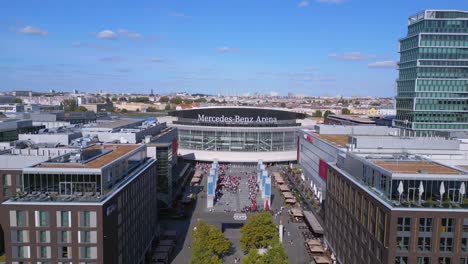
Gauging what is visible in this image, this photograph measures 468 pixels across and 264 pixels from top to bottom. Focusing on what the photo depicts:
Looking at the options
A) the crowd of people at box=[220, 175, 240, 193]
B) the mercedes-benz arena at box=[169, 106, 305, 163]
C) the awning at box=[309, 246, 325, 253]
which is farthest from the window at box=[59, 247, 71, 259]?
the mercedes-benz arena at box=[169, 106, 305, 163]

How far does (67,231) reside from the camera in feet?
113

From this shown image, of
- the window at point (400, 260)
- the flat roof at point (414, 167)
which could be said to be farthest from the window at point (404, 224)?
the flat roof at point (414, 167)

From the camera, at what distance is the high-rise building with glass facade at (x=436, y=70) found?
76.5m

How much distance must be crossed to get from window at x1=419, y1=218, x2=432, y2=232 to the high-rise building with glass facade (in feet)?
169

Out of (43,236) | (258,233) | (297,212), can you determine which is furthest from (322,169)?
(43,236)

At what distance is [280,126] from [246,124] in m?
9.89

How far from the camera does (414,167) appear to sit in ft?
136

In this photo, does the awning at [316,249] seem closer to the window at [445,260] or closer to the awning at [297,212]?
the awning at [297,212]

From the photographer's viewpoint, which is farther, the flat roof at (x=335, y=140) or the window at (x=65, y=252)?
the flat roof at (x=335, y=140)

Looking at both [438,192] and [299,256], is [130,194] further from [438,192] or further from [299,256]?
[438,192]

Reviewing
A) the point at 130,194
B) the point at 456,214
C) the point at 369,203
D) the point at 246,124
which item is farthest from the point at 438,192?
the point at 246,124

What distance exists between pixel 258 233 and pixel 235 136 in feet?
203

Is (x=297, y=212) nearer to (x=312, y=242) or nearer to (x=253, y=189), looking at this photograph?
(x=312, y=242)

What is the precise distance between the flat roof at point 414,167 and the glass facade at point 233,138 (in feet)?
224
